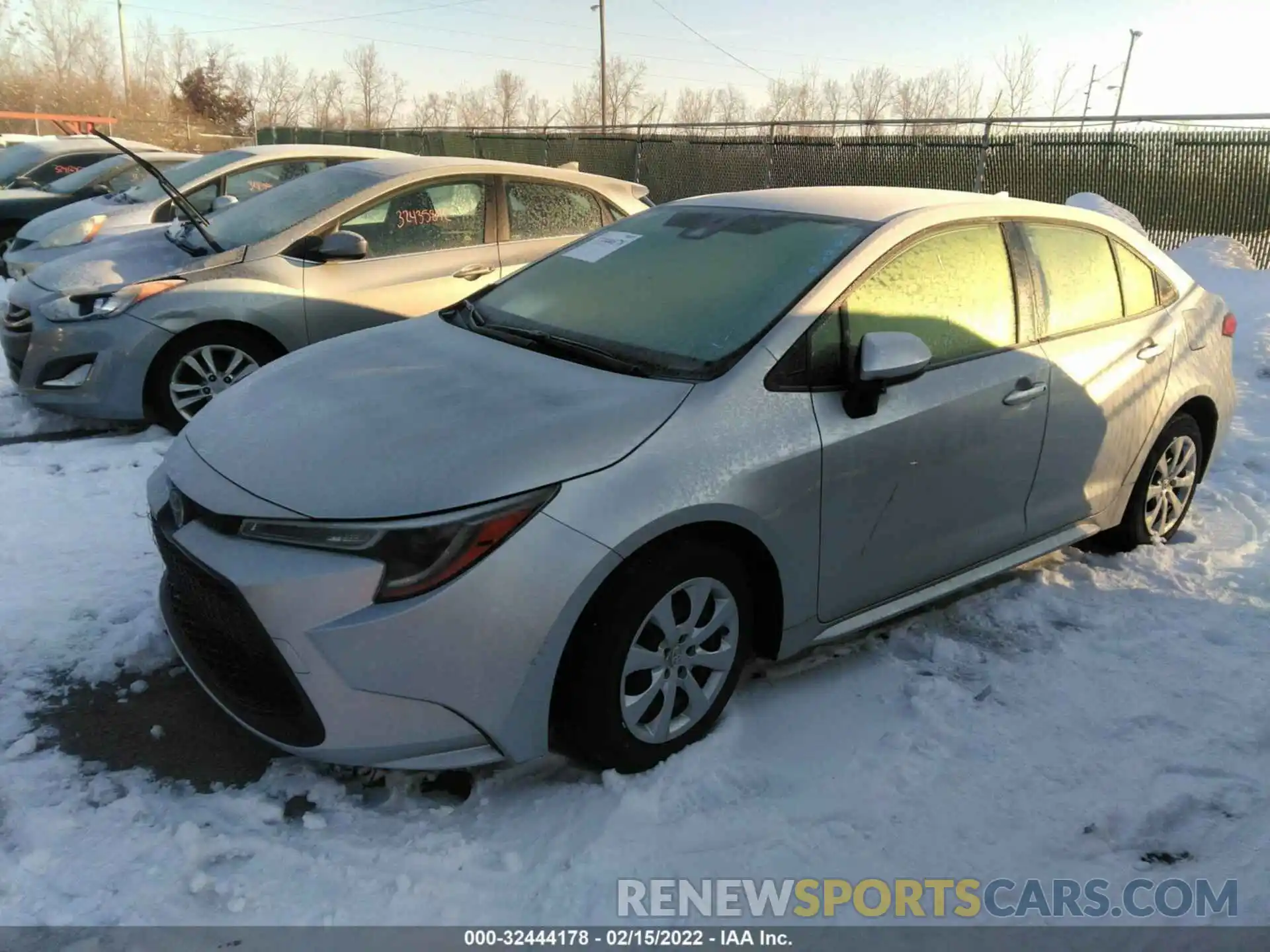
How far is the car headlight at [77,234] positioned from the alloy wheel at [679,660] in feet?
24.5

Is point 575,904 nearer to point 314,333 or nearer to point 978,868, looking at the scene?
point 978,868

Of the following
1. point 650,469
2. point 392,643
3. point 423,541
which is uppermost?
point 650,469

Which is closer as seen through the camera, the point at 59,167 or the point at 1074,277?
the point at 1074,277

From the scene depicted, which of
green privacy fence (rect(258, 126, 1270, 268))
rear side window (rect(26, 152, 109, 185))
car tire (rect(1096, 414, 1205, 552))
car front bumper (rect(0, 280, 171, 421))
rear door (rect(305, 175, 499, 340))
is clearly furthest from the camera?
rear side window (rect(26, 152, 109, 185))

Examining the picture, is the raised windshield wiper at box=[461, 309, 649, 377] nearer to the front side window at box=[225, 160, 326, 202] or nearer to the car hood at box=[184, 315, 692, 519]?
the car hood at box=[184, 315, 692, 519]

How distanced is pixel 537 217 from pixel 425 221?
0.77 meters

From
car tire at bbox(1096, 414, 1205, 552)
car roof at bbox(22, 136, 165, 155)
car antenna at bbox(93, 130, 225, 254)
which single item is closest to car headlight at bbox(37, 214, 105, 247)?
car antenna at bbox(93, 130, 225, 254)

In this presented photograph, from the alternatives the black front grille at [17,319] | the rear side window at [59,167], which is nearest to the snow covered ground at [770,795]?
the black front grille at [17,319]

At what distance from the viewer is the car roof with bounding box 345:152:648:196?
6320 millimetres

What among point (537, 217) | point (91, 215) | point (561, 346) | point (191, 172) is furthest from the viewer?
point (91, 215)

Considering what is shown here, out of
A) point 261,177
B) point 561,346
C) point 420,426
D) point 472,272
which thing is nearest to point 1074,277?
point 561,346

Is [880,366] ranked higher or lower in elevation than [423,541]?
higher

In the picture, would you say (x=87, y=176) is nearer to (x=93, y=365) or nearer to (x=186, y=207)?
(x=186, y=207)

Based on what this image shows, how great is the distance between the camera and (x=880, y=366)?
3012mm
